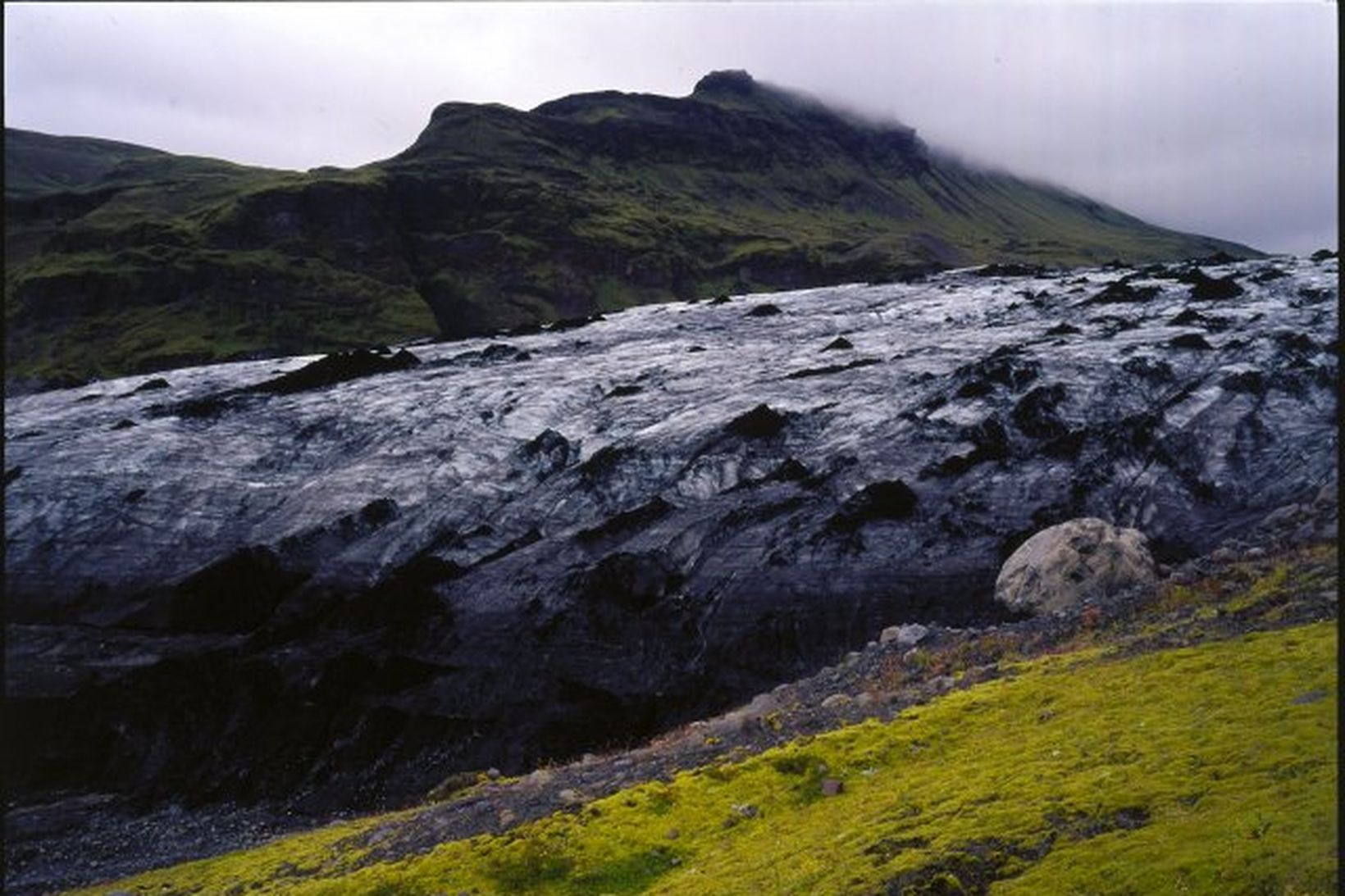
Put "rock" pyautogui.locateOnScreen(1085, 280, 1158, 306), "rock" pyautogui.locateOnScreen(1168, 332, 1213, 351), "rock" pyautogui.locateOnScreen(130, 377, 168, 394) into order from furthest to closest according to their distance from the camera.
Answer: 1. "rock" pyautogui.locateOnScreen(130, 377, 168, 394)
2. "rock" pyautogui.locateOnScreen(1085, 280, 1158, 306)
3. "rock" pyautogui.locateOnScreen(1168, 332, 1213, 351)

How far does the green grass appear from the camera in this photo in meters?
13.8

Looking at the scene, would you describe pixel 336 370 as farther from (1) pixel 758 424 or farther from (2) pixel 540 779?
(2) pixel 540 779

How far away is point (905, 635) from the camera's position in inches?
1416

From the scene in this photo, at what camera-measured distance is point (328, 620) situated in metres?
48.4

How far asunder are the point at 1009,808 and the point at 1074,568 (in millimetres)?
22060

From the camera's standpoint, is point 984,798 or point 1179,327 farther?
point 1179,327

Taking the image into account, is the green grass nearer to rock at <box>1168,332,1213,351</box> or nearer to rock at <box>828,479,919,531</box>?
rock at <box>828,479,919,531</box>

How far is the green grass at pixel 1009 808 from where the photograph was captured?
13844 mm

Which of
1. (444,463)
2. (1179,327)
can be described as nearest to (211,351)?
(444,463)

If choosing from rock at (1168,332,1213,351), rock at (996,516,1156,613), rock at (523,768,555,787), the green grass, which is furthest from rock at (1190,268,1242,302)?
rock at (523,768,555,787)

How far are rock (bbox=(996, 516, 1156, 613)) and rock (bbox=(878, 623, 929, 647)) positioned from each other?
4.70 meters

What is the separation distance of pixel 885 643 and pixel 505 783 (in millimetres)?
14739

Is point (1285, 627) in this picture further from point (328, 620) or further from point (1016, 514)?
point (328, 620)

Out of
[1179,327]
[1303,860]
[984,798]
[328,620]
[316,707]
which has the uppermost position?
[1179,327]
